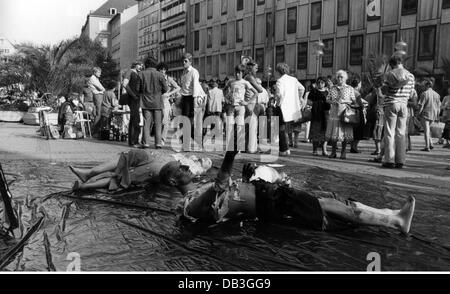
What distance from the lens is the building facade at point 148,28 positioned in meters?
81.9

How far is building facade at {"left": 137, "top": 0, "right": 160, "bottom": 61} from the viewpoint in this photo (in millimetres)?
81875

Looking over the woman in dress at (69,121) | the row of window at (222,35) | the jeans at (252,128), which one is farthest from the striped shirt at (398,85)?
the row of window at (222,35)

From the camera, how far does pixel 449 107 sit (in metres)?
13.4

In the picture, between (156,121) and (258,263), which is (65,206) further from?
(156,121)

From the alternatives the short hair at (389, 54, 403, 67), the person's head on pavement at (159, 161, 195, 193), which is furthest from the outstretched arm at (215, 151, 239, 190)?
the short hair at (389, 54, 403, 67)

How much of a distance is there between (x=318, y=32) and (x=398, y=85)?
33.0 meters

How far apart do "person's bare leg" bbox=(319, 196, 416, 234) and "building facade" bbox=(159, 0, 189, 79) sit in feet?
198

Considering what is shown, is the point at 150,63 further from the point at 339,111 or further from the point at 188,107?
the point at 339,111

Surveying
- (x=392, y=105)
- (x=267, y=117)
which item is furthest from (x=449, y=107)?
(x=392, y=105)

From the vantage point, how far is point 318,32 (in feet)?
132

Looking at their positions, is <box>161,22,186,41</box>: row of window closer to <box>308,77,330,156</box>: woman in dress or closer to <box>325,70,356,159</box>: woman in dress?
<box>308,77,330,156</box>: woman in dress

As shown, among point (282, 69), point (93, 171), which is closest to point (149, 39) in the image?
point (282, 69)
